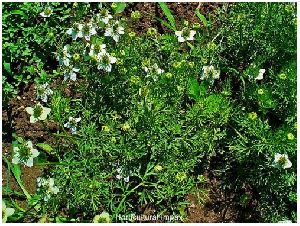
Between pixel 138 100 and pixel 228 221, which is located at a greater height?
pixel 138 100

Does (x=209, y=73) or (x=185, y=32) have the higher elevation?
(x=185, y=32)

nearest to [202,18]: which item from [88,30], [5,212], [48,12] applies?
[88,30]

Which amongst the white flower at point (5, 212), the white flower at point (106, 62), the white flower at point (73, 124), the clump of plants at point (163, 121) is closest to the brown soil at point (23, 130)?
the clump of plants at point (163, 121)

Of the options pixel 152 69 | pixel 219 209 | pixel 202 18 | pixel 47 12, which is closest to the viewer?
pixel 152 69

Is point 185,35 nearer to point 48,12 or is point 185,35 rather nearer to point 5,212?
point 48,12

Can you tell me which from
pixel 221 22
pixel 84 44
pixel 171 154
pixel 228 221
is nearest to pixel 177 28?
pixel 221 22

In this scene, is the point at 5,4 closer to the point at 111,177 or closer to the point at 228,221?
the point at 111,177

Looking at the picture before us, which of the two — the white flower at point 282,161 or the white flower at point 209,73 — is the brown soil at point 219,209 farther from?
the white flower at point 209,73

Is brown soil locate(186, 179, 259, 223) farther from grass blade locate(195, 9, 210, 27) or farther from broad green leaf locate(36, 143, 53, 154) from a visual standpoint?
grass blade locate(195, 9, 210, 27)
